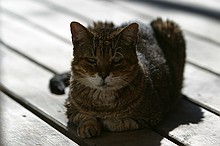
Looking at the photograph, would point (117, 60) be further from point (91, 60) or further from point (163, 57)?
point (163, 57)

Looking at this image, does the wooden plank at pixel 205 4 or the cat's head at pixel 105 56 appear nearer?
the cat's head at pixel 105 56

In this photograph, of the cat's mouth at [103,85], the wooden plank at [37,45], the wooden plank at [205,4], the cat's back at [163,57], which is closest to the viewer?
the cat's mouth at [103,85]

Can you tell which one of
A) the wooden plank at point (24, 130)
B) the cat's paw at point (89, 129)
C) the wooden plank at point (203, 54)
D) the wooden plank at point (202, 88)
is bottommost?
the wooden plank at point (24, 130)

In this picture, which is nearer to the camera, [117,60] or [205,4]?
[117,60]

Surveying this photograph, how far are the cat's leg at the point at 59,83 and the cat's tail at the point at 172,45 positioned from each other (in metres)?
0.58

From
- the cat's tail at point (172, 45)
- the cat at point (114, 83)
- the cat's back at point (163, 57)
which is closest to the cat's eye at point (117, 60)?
the cat at point (114, 83)

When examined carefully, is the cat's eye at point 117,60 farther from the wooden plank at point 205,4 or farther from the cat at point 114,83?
the wooden plank at point 205,4

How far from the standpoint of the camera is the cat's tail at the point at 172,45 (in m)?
3.48

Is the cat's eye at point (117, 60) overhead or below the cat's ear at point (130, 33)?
below

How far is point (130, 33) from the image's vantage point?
9.63 ft

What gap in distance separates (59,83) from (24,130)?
0.54 meters

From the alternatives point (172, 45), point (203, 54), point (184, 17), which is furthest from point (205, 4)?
point (172, 45)

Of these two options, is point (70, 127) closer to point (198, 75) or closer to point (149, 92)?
point (149, 92)

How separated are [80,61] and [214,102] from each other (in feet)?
2.85
